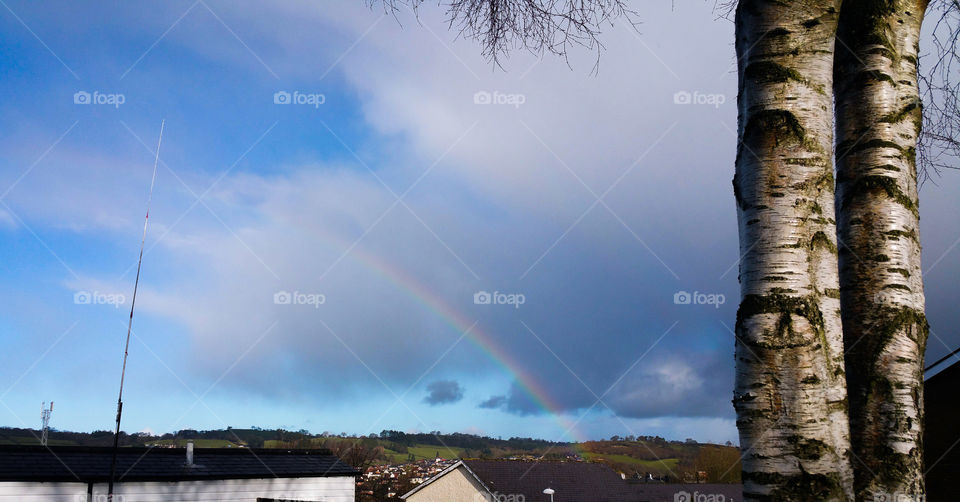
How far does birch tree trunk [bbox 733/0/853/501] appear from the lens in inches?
81.6

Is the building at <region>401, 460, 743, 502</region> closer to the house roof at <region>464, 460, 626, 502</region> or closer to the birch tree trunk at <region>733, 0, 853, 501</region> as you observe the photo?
the house roof at <region>464, 460, 626, 502</region>

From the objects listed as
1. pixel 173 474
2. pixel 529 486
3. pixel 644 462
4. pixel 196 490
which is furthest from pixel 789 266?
pixel 644 462

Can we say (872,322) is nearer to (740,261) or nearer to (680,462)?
(740,261)

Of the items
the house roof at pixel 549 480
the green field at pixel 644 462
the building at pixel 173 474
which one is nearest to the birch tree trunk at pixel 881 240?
the building at pixel 173 474

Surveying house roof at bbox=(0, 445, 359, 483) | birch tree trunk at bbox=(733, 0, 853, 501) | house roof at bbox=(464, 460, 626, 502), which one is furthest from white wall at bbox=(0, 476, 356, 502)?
house roof at bbox=(464, 460, 626, 502)

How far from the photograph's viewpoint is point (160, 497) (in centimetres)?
1468

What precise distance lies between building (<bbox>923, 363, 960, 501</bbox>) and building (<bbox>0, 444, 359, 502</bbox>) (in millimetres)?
12028

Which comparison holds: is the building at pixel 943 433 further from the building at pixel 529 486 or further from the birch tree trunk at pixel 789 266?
the building at pixel 529 486

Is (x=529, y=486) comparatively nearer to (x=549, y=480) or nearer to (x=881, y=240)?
(x=549, y=480)

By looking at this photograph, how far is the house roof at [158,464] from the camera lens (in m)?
13.6

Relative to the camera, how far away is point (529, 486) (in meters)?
34.2

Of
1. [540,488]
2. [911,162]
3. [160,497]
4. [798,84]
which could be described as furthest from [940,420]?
[540,488]

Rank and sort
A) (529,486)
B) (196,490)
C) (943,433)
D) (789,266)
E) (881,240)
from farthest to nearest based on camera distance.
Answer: (529,486) → (196,490) → (943,433) → (881,240) → (789,266)

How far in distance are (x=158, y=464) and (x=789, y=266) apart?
1677 centimetres
